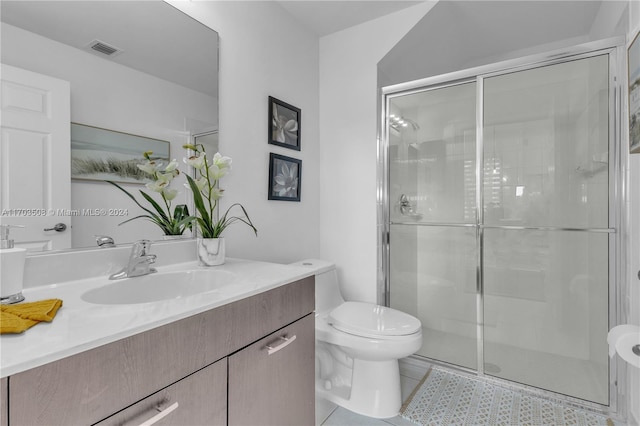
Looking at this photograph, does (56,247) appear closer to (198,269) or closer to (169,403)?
(198,269)

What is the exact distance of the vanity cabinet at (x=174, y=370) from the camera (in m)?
0.59

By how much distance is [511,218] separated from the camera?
6.22ft

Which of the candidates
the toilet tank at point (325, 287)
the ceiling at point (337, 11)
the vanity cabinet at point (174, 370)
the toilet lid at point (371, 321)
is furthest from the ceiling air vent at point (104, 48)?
the toilet lid at point (371, 321)

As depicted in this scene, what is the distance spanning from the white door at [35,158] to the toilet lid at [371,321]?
4.16 ft

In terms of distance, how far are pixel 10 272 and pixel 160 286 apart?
1.51 feet

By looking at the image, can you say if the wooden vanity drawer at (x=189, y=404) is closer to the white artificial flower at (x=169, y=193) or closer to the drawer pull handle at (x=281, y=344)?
the drawer pull handle at (x=281, y=344)

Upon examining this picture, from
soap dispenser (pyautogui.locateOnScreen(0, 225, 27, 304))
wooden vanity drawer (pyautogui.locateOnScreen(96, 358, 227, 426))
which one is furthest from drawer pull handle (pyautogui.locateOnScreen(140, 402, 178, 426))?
soap dispenser (pyautogui.locateOnScreen(0, 225, 27, 304))

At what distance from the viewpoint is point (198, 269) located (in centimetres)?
133

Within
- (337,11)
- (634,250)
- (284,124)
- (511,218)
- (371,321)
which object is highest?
(337,11)

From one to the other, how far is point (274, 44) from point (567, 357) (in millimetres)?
2528

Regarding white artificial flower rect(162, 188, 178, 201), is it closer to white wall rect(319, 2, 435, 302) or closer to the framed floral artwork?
the framed floral artwork

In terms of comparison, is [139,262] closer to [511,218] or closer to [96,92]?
[96,92]

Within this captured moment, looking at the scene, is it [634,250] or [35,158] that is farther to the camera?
[634,250]

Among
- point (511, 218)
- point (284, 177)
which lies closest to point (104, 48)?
point (284, 177)
